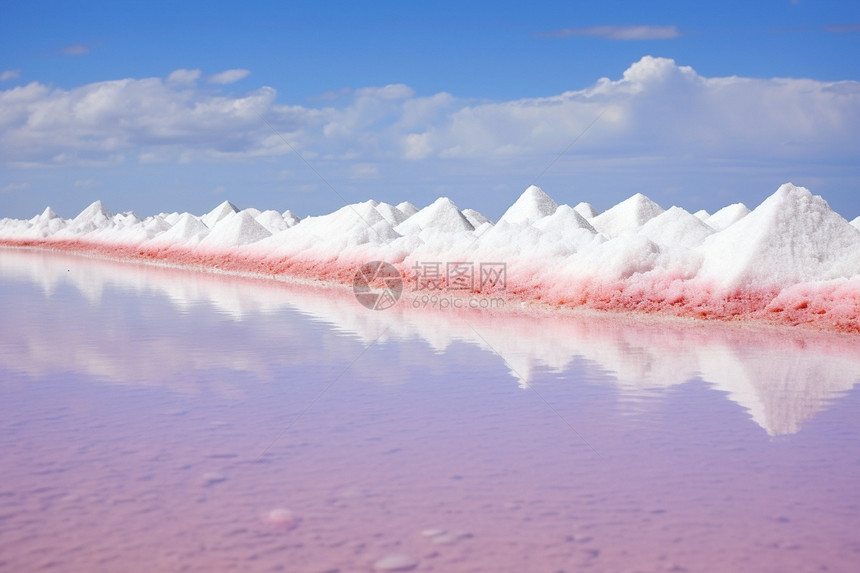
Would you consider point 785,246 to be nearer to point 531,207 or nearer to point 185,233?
point 531,207

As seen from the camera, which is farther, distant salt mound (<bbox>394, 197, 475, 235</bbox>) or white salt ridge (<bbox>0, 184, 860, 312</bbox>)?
distant salt mound (<bbox>394, 197, 475, 235</bbox>)

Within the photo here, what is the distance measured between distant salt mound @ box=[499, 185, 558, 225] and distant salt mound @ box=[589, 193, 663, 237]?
1.69 metres

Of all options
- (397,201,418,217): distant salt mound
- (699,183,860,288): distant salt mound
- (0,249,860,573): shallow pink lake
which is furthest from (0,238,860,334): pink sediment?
(397,201,418,217): distant salt mound

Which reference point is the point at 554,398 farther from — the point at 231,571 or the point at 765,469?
the point at 231,571

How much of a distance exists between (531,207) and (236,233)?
35.2 ft

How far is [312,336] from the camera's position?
29.5 ft

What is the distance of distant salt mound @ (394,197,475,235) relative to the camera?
2814 cm

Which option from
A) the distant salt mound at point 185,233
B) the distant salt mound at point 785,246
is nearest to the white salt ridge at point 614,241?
the distant salt mound at point 785,246

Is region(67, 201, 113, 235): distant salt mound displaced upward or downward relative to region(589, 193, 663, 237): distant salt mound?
upward

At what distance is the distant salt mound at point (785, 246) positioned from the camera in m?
11.7

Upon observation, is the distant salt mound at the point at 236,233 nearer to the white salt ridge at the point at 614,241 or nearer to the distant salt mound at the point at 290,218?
the white salt ridge at the point at 614,241

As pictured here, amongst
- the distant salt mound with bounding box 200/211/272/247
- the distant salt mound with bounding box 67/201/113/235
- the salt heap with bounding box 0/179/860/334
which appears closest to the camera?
the salt heap with bounding box 0/179/860/334

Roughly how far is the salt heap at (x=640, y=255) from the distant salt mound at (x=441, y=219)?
7 centimetres

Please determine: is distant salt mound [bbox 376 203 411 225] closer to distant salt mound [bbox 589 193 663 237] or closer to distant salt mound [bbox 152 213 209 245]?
distant salt mound [bbox 152 213 209 245]
